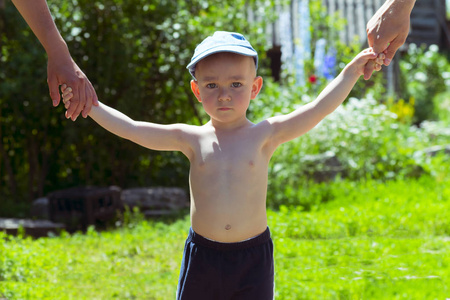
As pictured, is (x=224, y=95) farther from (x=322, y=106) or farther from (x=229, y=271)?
(x=229, y=271)

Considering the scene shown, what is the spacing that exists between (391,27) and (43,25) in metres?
1.36

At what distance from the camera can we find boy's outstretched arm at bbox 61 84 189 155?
2.49 m

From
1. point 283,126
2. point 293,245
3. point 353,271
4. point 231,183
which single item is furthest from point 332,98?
point 293,245

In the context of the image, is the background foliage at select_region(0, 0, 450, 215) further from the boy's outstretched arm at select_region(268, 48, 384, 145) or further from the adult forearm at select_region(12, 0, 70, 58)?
the adult forearm at select_region(12, 0, 70, 58)

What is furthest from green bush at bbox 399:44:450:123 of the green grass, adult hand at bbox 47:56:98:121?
adult hand at bbox 47:56:98:121

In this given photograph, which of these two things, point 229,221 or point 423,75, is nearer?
point 229,221

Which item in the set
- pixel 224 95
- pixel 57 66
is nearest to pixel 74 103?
pixel 57 66

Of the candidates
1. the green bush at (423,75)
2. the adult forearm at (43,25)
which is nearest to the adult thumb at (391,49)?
the adult forearm at (43,25)

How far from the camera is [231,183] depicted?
2424 millimetres

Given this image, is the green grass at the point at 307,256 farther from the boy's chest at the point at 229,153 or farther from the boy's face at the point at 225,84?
the boy's face at the point at 225,84

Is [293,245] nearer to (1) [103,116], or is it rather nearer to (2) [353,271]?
(2) [353,271]

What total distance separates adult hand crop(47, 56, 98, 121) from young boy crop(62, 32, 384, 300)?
0.03 metres

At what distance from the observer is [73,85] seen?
2506mm

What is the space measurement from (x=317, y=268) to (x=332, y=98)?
1601 mm
